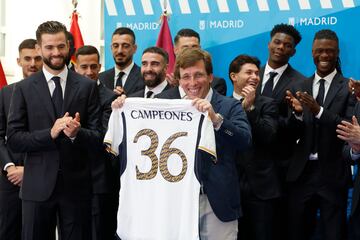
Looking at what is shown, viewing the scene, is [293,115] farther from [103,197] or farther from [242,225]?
[103,197]

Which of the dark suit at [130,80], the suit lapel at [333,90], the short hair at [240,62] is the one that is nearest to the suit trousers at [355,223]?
the suit lapel at [333,90]

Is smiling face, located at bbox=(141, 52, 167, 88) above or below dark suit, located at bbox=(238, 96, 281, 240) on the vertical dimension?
above

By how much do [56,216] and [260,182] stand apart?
1400 mm

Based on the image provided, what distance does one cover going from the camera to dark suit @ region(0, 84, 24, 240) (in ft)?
16.8

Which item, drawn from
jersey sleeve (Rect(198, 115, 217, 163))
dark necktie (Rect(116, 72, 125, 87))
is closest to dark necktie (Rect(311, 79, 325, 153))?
jersey sleeve (Rect(198, 115, 217, 163))

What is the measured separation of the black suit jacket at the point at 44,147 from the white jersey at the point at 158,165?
0.33 metres

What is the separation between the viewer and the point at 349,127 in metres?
4.50

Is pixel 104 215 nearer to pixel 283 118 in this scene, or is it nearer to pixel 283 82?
pixel 283 118

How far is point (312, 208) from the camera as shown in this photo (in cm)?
506

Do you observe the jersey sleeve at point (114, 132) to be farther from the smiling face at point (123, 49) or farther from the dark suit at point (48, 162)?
the smiling face at point (123, 49)

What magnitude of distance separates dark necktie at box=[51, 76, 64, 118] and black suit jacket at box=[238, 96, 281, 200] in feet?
4.29

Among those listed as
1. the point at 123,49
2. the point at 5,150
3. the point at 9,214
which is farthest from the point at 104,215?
the point at 123,49

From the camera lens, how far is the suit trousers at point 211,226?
410 centimetres

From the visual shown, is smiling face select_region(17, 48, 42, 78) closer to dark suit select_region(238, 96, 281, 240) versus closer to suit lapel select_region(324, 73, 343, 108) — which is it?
dark suit select_region(238, 96, 281, 240)
